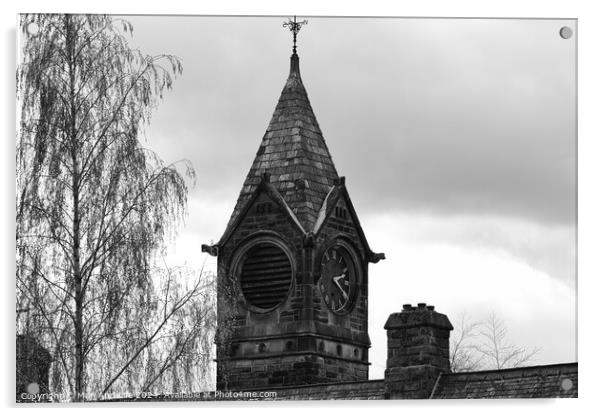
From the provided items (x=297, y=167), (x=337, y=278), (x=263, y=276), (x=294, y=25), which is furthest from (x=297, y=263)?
(x=294, y=25)

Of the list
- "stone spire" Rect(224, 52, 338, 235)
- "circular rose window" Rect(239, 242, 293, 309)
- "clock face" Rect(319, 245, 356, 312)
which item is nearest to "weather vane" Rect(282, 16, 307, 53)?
"stone spire" Rect(224, 52, 338, 235)

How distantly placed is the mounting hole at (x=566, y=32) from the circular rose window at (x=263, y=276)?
1314 cm

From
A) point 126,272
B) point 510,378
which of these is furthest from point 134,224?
point 510,378

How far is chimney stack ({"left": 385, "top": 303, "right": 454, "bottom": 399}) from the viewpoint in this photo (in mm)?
40594

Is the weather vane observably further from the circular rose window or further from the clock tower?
the circular rose window

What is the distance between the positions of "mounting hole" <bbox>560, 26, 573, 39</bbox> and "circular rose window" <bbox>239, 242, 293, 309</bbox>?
43.1 feet

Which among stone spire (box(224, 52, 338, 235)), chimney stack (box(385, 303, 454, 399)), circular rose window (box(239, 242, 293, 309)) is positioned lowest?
chimney stack (box(385, 303, 454, 399))

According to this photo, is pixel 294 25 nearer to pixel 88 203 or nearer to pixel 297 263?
pixel 88 203

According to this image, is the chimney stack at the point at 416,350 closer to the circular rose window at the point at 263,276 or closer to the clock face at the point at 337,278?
the circular rose window at the point at 263,276

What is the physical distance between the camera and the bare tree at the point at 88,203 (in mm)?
36125

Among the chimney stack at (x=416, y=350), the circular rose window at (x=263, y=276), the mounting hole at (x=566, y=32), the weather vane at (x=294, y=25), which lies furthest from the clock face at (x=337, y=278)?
the mounting hole at (x=566, y=32)

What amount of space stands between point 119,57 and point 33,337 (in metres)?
4.03

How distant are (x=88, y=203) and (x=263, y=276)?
12281 millimetres

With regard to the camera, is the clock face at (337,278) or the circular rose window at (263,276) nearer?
the circular rose window at (263,276)
